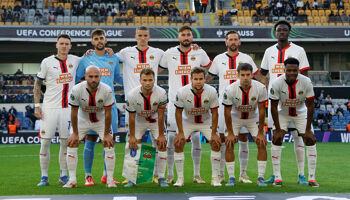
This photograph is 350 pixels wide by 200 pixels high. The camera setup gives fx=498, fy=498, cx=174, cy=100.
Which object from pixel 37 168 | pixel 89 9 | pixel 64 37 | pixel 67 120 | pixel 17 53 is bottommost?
pixel 37 168

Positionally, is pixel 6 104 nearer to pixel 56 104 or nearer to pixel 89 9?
pixel 89 9

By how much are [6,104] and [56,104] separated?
59.5 ft

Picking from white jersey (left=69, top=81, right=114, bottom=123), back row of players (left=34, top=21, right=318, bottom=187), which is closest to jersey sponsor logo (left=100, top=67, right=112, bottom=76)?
back row of players (left=34, top=21, right=318, bottom=187)

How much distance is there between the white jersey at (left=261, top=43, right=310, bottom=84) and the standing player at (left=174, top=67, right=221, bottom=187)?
1113 mm

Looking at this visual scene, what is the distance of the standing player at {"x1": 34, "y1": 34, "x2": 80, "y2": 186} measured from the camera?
749cm

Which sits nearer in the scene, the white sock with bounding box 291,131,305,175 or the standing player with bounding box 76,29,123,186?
the white sock with bounding box 291,131,305,175

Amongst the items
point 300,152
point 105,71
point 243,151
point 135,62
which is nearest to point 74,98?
point 105,71

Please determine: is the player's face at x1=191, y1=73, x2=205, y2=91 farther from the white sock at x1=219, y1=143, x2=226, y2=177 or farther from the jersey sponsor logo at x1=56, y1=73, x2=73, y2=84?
the jersey sponsor logo at x1=56, y1=73, x2=73, y2=84

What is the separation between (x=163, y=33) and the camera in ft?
89.5

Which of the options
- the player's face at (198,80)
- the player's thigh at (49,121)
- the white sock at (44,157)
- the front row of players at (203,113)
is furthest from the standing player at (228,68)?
the white sock at (44,157)

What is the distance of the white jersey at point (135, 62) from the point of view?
786 cm

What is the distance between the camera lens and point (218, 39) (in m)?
27.8

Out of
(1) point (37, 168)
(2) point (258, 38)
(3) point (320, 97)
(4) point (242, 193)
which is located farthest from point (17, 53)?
(4) point (242, 193)

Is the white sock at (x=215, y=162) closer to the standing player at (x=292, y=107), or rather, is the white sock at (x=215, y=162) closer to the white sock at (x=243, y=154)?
the white sock at (x=243, y=154)
